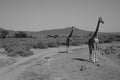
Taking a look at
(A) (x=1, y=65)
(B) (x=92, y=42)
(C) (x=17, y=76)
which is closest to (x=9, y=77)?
(C) (x=17, y=76)

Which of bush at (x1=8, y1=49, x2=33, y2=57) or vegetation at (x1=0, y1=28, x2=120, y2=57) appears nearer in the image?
bush at (x1=8, y1=49, x2=33, y2=57)

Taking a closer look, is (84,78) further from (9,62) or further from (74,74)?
(9,62)

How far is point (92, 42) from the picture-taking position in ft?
48.1

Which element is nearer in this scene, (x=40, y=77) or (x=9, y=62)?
(x=40, y=77)

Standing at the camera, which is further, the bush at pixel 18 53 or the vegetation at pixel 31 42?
the vegetation at pixel 31 42

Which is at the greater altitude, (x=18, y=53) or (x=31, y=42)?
(x=31, y=42)

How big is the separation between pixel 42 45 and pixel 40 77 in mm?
20287

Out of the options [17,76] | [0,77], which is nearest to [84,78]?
[17,76]

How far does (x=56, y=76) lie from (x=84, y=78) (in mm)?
1990

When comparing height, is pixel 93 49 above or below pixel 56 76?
above

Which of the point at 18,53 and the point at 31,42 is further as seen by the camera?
the point at 31,42

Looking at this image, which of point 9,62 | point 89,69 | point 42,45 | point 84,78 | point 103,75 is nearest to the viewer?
point 84,78

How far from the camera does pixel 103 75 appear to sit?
1044cm

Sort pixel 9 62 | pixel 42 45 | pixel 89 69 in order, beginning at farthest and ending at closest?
pixel 42 45, pixel 9 62, pixel 89 69
